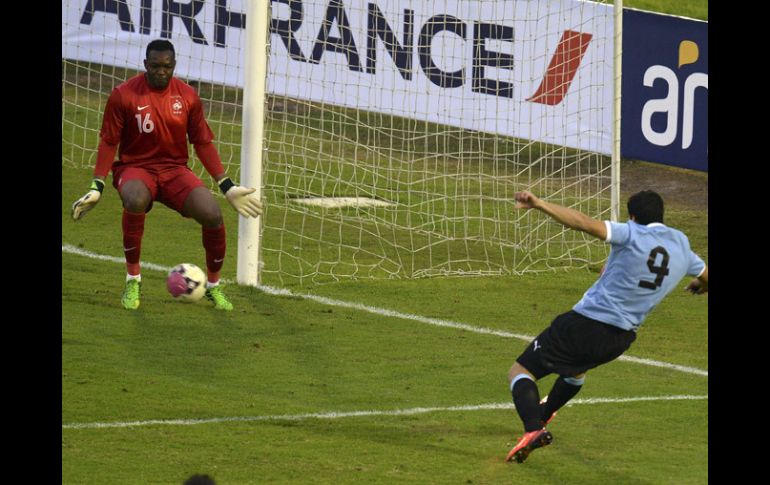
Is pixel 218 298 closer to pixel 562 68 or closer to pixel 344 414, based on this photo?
pixel 344 414

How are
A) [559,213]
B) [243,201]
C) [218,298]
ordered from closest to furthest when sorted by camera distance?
1. [559,213]
2. [243,201]
3. [218,298]

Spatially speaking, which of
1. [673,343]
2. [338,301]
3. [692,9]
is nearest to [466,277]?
[338,301]

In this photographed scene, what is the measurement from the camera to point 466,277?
1351cm

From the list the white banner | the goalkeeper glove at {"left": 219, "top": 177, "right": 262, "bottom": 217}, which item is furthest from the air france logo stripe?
the goalkeeper glove at {"left": 219, "top": 177, "right": 262, "bottom": 217}

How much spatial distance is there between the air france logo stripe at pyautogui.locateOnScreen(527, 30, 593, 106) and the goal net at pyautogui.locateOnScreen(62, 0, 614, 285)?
14mm

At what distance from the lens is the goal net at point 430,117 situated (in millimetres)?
13953

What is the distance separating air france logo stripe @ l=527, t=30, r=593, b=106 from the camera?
14578 millimetres

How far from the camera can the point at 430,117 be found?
1447 cm

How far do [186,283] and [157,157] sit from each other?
1.04 meters

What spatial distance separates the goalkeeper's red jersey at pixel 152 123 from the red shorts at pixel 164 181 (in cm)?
6

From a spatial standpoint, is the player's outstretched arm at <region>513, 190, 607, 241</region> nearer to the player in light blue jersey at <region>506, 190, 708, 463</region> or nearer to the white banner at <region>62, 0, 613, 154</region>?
the player in light blue jersey at <region>506, 190, 708, 463</region>

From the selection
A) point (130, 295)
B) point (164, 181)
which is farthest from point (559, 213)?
point (130, 295)

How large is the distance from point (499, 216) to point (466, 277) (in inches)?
72.5

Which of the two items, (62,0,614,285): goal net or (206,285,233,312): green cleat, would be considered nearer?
(206,285,233,312): green cleat
